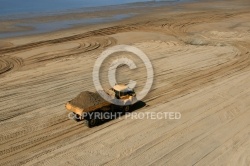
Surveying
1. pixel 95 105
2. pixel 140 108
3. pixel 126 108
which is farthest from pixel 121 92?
pixel 95 105

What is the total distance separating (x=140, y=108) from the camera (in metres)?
15.7

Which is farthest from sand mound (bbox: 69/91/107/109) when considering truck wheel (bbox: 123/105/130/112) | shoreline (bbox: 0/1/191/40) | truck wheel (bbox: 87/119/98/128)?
shoreline (bbox: 0/1/191/40)

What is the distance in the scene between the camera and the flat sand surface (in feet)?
39.7

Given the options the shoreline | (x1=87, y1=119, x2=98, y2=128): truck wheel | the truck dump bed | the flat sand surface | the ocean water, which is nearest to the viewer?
the flat sand surface

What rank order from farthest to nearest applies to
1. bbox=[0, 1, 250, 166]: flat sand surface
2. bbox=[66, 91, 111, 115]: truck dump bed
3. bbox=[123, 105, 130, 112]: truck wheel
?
bbox=[123, 105, 130, 112]: truck wheel → bbox=[66, 91, 111, 115]: truck dump bed → bbox=[0, 1, 250, 166]: flat sand surface

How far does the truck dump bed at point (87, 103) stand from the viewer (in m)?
13.3

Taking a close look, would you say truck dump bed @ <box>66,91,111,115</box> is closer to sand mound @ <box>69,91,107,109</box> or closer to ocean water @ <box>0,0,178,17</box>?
sand mound @ <box>69,91,107,109</box>

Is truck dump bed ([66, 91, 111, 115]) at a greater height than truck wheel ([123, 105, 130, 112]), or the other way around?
truck dump bed ([66, 91, 111, 115])

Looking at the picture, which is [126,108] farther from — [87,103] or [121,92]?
[87,103]

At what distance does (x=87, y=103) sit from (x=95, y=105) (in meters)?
0.38

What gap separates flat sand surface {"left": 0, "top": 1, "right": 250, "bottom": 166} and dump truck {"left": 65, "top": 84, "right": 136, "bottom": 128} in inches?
19.1

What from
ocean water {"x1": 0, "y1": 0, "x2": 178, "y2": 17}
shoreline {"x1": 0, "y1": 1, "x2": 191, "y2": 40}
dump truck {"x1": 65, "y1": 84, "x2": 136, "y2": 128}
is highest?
ocean water {"x1": 0, "y1": 0, "x2": 178, "y2": 17}

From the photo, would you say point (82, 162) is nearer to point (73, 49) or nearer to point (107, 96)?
point (107, 96)

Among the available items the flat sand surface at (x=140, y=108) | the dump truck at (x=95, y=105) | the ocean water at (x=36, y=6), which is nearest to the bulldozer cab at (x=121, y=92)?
the dump truck at (x=95, y=105)
